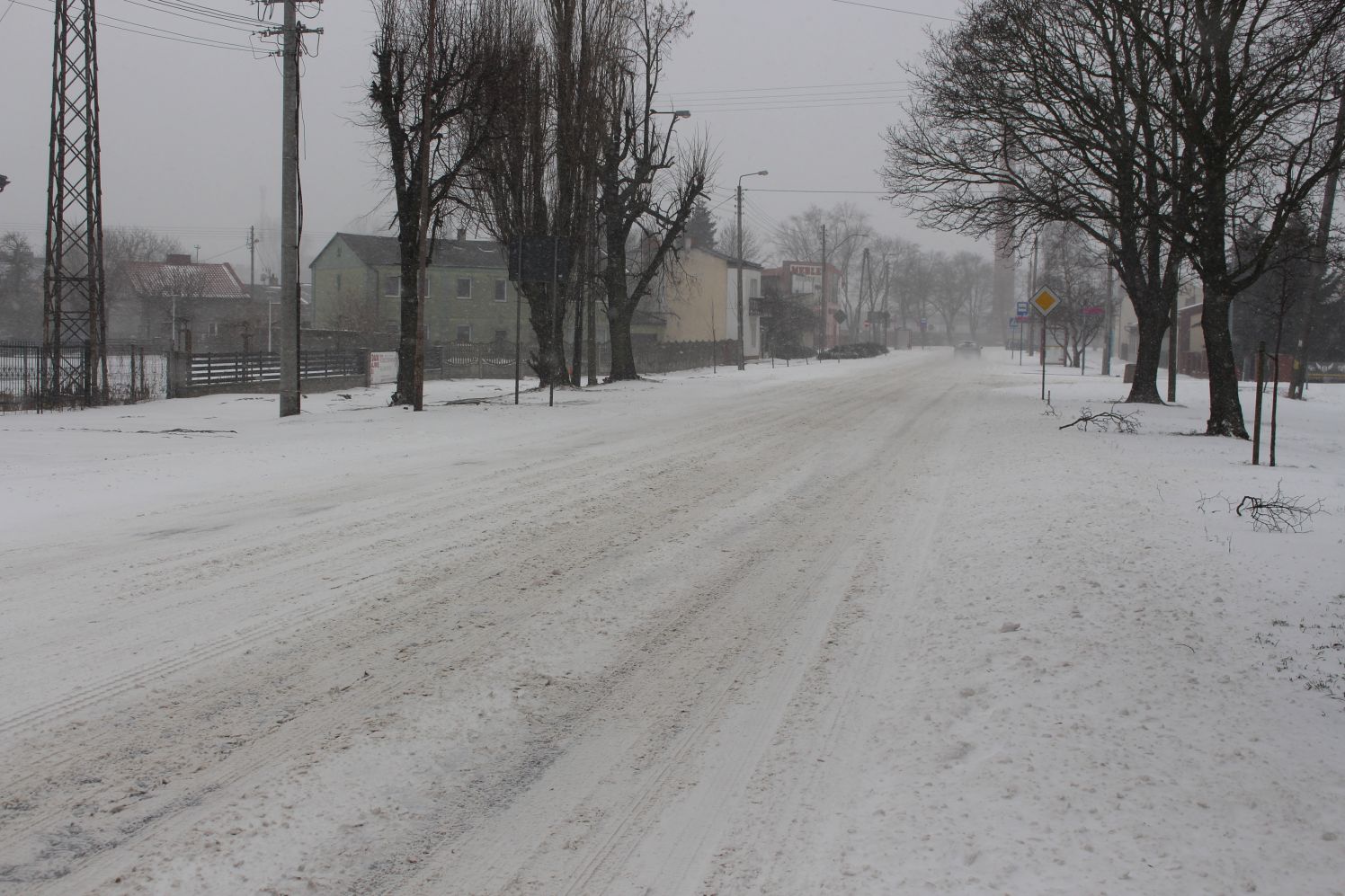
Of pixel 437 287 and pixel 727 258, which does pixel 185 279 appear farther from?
pixel 727 258

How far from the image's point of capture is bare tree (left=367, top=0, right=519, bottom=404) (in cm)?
1883

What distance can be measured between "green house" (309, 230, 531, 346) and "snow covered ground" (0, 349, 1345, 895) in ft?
176

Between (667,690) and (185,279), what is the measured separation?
3087 inches

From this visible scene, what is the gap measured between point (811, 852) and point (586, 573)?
3.39 meters

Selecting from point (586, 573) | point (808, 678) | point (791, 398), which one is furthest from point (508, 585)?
point (791, 398)

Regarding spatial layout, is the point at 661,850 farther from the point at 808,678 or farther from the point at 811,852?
the point at 808,678

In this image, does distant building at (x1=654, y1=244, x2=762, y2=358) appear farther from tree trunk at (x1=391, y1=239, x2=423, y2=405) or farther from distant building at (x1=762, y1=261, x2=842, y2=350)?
tree trunk at (x1=391, y1=239, x2=423, y2=405)

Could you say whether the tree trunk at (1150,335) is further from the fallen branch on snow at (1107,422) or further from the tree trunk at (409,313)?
the tree trunk at (409,313)

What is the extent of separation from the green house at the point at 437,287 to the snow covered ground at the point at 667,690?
53.6 metres

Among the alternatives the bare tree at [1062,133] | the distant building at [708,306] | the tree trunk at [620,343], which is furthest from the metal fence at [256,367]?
the distant building at [708,306]

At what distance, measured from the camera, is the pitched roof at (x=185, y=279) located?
70.7 metres

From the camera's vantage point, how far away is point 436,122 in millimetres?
19016

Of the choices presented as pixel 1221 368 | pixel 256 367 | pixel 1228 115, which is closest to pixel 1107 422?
pixel 1221 368

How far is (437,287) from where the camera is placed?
202ft
